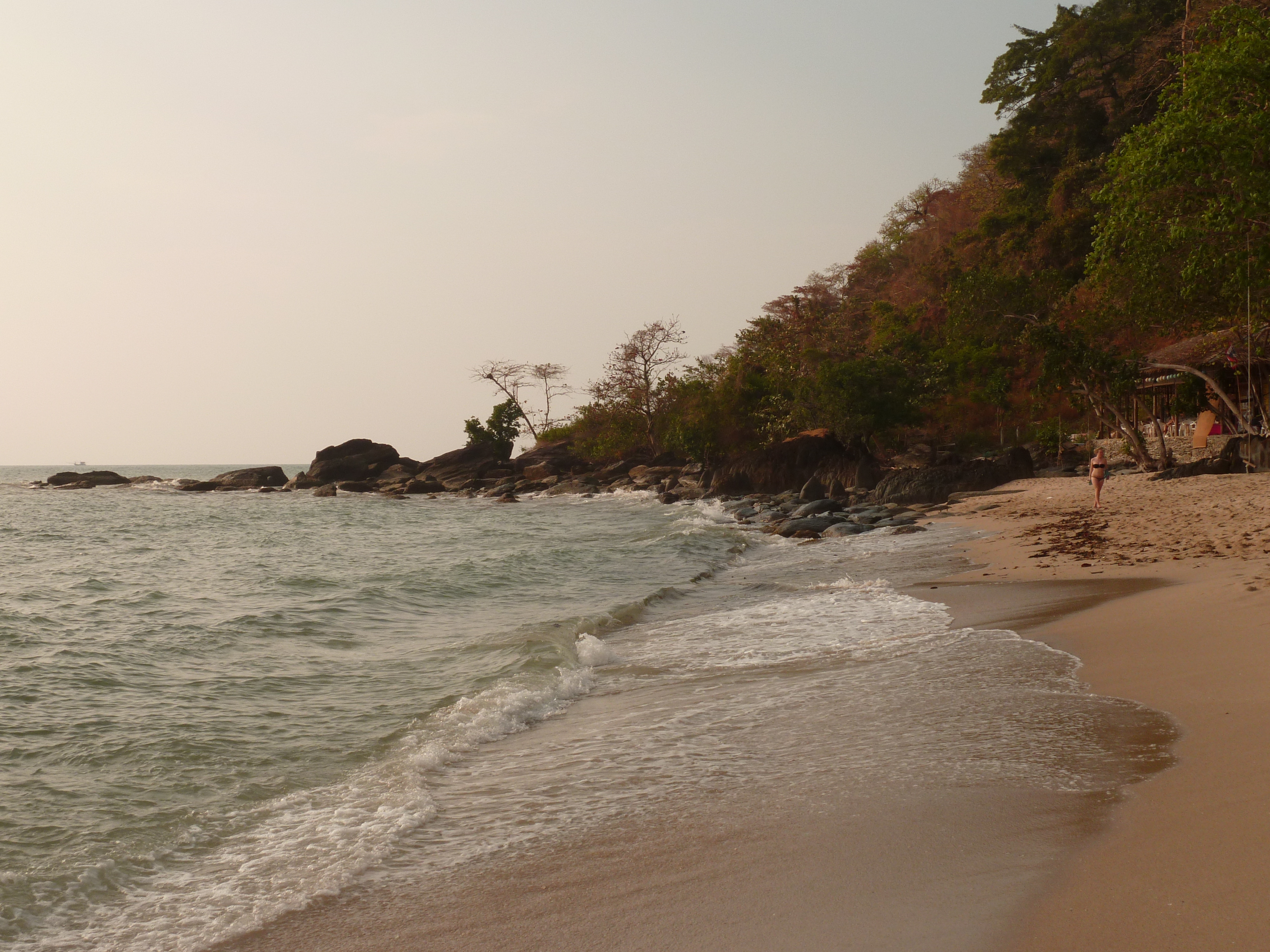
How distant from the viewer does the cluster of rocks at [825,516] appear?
20766mm

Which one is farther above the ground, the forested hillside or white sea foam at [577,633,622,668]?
the forested hillside

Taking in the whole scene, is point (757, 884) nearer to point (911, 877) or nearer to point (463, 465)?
point (911, 877)

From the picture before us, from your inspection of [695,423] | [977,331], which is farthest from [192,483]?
[977,331]

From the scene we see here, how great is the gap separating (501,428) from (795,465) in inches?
1169

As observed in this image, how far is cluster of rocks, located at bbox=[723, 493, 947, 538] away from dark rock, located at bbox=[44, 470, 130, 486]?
6221 centimetres

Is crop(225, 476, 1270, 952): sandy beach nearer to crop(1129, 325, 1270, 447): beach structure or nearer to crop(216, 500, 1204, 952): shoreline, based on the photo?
crop(216, 500, 1204, 952): shoreline

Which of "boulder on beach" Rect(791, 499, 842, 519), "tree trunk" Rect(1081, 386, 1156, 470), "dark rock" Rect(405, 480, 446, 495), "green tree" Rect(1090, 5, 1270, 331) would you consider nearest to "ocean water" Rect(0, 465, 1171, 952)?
"green tree" Rect(1090, 5, 1270, 331)

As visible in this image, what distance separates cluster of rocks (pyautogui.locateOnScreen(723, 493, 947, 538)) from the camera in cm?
2077

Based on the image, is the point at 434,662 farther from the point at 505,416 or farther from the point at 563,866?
the point at 505,416

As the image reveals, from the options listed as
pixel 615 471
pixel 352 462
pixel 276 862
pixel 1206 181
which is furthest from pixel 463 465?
pixel 276 862

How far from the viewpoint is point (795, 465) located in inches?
1452

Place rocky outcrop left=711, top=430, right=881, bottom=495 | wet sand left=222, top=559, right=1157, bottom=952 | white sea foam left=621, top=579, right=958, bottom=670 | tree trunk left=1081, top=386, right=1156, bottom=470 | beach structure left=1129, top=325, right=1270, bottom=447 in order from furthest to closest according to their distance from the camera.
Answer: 1. rocky outcrop left=711, top=430, right=881, bottom=495
2. tree trunk left=1081, top=386, right=1156, bottom=470
3. beach structure left=1129, top=325, right=1270, bottom=447
4. white sea foam left=621, top=579, right=958, bottom=670
5. wet sand left=222, top=559, right=1157, bottom=952

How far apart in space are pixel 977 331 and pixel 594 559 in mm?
15732

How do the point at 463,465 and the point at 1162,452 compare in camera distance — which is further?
the point at 463,465
